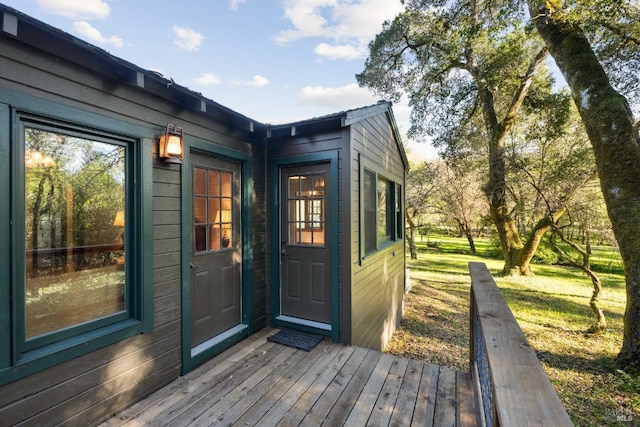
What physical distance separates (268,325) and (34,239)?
2.51 metres

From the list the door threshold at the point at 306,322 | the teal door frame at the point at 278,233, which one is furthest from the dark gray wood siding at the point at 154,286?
the door threshold at the point at 306,322

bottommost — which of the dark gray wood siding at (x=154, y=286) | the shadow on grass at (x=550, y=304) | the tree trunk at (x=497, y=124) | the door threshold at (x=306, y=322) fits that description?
the shadow on grass at (x=550, y=304)

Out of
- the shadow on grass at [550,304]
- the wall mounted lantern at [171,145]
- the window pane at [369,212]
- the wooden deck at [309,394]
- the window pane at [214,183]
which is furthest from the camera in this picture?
the shadow on grass at [550,304]

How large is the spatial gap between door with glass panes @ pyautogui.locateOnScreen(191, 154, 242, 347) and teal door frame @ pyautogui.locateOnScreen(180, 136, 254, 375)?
6cm

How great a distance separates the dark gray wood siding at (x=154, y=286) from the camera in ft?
5.30

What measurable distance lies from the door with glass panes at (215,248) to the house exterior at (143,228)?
0.02 metres

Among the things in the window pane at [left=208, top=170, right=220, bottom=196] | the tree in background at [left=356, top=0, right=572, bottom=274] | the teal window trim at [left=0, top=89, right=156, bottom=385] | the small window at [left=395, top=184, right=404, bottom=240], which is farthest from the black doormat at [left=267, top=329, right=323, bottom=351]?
the tree in background at [left=356, top=0, right=572, bottom=274]

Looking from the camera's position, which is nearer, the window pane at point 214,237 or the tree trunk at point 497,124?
the window pane at point 214,237

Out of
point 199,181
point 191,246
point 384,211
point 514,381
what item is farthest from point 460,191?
point 514,381

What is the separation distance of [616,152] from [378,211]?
11.0 ft

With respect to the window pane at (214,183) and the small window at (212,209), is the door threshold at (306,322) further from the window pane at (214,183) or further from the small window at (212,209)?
the window pane at (214,183)

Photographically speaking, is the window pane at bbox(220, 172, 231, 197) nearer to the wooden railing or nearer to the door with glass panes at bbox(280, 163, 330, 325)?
the door with glass panes at bbox(280, 163, 330, 325)

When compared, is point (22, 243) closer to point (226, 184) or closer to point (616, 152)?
point (226, 184)

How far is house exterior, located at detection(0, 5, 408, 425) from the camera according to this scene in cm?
163
